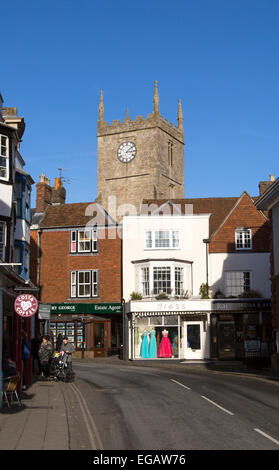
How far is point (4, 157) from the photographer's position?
25141mm

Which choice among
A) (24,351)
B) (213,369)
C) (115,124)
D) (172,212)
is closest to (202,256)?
(172,212)

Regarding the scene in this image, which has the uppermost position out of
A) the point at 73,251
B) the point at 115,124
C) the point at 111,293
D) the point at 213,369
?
the point at 115,124

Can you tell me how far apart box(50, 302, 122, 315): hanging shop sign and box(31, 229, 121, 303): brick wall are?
60 centimetres

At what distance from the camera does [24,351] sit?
72.9 ft

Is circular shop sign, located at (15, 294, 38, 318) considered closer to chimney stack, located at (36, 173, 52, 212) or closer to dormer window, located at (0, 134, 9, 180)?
dormer window, located at (0, 134, 9, 180)

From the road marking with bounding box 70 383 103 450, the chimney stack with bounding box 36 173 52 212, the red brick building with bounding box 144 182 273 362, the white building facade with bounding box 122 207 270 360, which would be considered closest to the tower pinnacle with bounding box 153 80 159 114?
the chimney stack with bounding box 36 173 52 212

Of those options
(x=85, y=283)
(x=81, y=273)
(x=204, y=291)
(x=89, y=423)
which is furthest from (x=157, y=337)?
(x=89, y=423)

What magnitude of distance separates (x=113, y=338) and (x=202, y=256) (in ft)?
31.1

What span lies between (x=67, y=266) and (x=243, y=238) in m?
13.6

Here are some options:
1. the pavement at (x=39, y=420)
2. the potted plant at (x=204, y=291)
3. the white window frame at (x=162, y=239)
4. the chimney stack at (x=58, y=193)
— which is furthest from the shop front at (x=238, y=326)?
the chimney stack at (x=58, y=193)

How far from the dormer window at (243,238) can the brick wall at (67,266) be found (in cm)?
896

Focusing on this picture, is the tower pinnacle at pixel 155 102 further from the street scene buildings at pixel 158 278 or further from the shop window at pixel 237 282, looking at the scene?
the shop window at pixel 237 282

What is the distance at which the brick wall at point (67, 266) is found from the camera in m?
45.4
